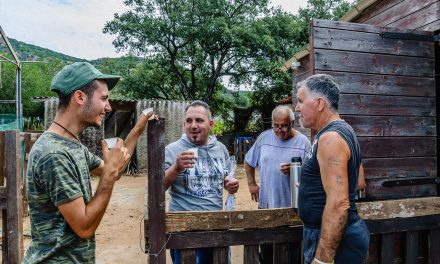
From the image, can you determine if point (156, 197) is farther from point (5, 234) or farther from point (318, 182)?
point (5, 234)

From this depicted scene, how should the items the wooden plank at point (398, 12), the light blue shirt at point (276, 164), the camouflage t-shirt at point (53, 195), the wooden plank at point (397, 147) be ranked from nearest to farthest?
the camouflage t-shirt at point (53, 195) → the wooden plank at point (397, 147) → the light blue shirt at point (276, 164) → the wooden plank at point (398, 12)

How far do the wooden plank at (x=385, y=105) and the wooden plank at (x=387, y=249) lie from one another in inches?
49.7

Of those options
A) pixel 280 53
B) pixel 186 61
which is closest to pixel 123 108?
pixel 186 61

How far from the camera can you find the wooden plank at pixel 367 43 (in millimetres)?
3012

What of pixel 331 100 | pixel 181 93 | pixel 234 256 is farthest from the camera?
pixel 181 93

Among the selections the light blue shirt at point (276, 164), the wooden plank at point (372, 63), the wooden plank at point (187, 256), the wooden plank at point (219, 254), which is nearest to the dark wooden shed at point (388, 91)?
the wooden plank at point (372, 63)

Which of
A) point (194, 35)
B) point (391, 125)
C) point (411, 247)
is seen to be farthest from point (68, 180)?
point (194, 35)

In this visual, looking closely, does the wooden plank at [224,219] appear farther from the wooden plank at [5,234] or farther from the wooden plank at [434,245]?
the wooden plank at [5,234]

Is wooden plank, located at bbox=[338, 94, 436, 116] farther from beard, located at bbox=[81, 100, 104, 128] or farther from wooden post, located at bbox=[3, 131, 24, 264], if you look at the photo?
wooden post, located at bbox=[3, 131, 24, 264]

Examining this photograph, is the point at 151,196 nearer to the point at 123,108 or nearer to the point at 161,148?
the point at 161,148

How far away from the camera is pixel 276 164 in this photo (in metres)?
3.39

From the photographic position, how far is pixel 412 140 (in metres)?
3.38

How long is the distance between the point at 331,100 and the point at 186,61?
59.5ft

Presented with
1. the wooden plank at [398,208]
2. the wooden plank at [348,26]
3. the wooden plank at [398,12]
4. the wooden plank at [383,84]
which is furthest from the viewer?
the wooden plank at [398,12]
